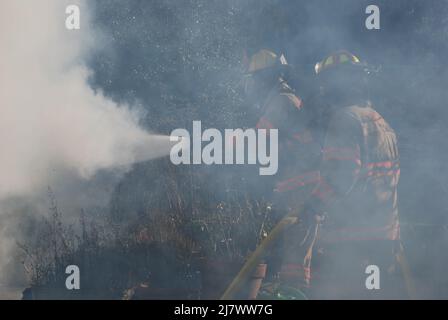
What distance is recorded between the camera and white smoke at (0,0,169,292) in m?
5.43

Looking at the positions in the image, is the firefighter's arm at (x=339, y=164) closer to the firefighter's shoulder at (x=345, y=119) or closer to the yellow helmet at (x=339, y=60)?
the firefighter's shoulder at (x=345, y=119)

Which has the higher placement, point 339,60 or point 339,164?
point 339,60

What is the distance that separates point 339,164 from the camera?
5160mm

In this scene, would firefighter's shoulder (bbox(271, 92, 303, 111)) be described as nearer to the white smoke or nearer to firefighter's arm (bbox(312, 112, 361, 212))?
→ firefighter's arm (bbox(312, 112, 361, 212))

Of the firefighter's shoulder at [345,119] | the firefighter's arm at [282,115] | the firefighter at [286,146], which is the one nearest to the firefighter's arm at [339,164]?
the firefighter's shoulder at [345,119]

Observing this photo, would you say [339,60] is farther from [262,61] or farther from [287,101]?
[262,61]

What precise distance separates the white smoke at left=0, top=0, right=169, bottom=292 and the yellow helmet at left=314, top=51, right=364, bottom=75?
1.57 metres

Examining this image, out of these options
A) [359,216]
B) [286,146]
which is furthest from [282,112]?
[359,216]

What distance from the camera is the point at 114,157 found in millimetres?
5527

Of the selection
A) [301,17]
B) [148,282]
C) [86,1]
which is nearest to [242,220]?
[148,282]

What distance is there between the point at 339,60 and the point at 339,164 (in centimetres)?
96

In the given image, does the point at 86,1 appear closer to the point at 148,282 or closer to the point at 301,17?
the point at 301,17

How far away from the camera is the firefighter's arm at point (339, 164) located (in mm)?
5137

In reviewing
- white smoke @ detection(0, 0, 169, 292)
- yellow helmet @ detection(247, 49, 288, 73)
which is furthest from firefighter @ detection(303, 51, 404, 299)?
white smoke @ detection(0, 0, 169, 292)
